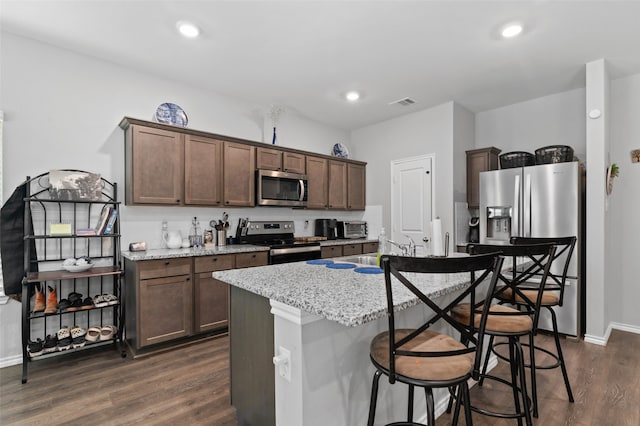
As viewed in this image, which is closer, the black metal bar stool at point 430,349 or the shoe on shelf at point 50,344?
the black metal bar stool at point 430,349

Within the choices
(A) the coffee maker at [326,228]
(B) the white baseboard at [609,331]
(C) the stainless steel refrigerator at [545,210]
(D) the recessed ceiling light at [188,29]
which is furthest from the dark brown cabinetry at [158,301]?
(B) the white baseboard at [609,331]

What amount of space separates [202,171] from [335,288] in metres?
2.63

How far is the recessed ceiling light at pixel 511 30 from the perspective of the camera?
8.51 ft

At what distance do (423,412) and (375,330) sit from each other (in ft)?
2.55

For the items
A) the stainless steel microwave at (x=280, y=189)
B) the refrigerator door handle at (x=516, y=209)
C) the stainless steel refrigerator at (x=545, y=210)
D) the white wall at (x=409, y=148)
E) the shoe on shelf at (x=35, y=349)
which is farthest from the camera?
the white wall at (x=409, y=148)

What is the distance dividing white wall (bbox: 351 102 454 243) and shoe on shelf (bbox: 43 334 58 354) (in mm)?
4209

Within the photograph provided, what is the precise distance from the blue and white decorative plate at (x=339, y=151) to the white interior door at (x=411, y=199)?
2.76 ft

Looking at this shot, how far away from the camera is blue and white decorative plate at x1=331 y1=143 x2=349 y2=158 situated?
17.4ft

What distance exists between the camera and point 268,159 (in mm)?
4121

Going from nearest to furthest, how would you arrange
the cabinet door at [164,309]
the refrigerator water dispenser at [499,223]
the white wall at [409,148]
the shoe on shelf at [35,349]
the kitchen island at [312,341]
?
the kitchen island at [312,341] < the shoe on shelf at [35,349] < the cabinet door at [164,309] < the refrigerator water dispenser at [499,223] < the white wall at [409,148]

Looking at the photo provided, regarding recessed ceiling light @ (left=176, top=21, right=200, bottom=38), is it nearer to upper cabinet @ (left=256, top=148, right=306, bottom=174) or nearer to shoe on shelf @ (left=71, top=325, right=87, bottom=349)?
upper cabinet @ (left=256, top=148, right=306, bottom=174)

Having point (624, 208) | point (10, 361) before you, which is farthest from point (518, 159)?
point (10, 361)

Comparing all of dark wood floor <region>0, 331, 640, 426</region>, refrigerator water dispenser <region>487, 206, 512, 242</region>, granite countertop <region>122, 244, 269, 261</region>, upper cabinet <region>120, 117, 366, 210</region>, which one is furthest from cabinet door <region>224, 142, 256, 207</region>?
refrigerator water dispenser <region>487, 206, 512, 242</region>

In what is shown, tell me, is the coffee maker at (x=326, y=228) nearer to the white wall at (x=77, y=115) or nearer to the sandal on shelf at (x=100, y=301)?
the white wall at (x=77, y=115)
